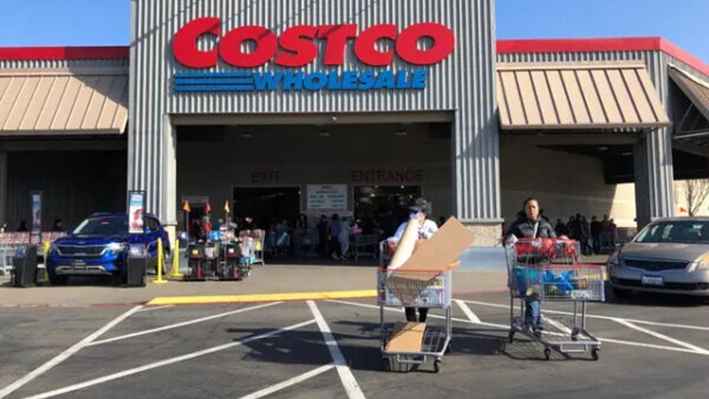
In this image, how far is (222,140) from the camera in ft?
85.6

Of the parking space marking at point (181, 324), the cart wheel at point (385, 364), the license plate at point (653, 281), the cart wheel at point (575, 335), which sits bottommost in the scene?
the cart wheel at point (385, 364)

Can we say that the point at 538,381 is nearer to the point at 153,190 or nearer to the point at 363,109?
the point at 363,109

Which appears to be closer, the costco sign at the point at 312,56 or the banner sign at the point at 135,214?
the banner sign at the point at 135,214

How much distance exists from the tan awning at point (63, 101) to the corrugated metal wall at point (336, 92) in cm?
75

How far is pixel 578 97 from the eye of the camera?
18250mm

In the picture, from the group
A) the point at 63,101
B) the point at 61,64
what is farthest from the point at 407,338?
the point at 61,64

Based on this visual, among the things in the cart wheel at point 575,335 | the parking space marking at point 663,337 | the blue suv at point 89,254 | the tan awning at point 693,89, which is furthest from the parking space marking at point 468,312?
A: the tan awning at point 693,89

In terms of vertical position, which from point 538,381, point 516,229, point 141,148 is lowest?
point 538,381

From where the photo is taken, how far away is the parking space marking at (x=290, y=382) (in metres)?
5.86

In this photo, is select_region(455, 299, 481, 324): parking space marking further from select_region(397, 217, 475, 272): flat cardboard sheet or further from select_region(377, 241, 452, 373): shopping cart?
select_region(397, 217, 475, 272): flat cardboard sheet

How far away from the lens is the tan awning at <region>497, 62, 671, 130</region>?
17656mm

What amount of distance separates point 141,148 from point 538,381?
14926 mm

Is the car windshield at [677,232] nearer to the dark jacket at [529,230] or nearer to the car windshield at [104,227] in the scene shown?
the dark jacket at [529,230]

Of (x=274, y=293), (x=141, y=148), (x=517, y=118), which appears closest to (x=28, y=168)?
(x=141, y=148)
